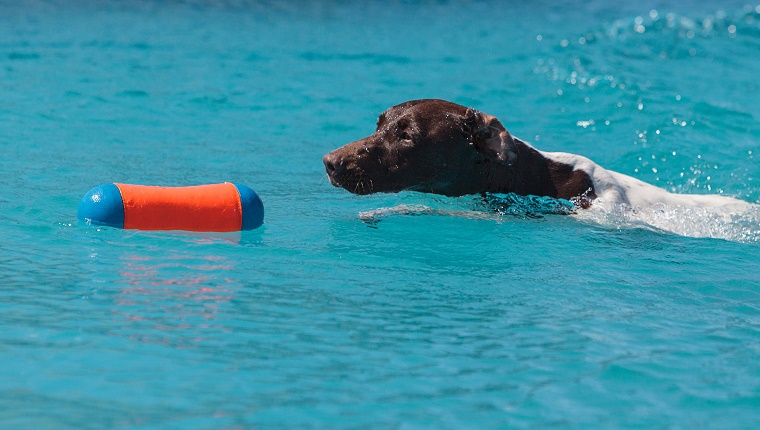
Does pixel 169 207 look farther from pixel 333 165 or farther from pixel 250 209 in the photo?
pixel 333 165

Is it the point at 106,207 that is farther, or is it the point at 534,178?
the point at 534,178

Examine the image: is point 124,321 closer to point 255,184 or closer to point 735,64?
point 255,184

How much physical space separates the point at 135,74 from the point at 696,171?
7323 mm

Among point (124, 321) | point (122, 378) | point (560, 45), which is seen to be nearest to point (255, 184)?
point (124, 321)

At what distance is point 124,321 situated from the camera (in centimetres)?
409

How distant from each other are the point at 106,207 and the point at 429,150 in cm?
201

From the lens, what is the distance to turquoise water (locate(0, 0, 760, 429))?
3502mm

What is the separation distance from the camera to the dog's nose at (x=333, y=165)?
223 inches

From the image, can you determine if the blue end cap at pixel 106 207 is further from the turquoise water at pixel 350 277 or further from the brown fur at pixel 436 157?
the brown fur at pixel 436 157

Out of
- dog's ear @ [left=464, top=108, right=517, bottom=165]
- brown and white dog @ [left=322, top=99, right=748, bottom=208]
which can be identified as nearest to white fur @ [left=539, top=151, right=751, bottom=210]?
brown and white dog @ [left=322, top=99, right=748, bottom=208]

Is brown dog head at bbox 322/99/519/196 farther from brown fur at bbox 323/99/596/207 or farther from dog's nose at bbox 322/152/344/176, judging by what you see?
dog's nose at bbox 322/152/344/176

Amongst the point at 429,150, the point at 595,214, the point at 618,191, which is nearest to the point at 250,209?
the point at 429,150

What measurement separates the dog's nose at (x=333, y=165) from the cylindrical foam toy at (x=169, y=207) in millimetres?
508

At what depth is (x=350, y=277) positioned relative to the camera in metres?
5.05
